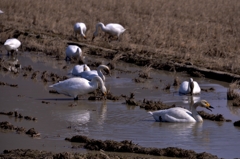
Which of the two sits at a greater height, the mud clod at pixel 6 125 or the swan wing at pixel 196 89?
the swan wing at pixel 196 89

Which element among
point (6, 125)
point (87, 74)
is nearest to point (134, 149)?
point (6, 125)

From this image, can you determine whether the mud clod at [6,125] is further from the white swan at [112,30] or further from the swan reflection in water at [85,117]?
the white swan at [112,30]

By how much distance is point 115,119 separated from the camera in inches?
468

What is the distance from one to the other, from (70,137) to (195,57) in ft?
31.6

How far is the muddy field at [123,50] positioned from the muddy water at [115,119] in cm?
11

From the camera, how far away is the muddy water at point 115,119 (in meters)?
9.92

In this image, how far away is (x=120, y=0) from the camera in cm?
3856

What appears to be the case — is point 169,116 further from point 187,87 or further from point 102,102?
point 187,87

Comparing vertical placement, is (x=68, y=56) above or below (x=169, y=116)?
above

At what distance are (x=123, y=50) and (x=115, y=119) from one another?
9.04 meters

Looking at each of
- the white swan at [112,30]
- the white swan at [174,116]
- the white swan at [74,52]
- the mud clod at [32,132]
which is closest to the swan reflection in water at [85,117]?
the mud clod at [32,132]

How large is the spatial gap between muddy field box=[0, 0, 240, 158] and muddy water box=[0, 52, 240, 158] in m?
0.11

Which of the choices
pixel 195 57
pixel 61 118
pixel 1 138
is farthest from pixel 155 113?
pixel 195 57

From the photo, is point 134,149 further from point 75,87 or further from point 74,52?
point 74,52
